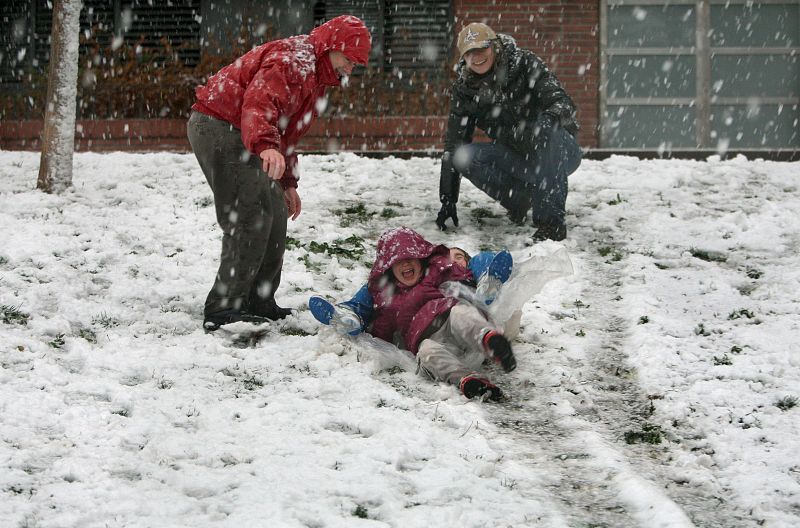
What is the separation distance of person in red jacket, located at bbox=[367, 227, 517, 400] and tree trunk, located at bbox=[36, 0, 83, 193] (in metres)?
4.23

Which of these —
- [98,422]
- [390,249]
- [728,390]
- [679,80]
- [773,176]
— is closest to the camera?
[98,422]

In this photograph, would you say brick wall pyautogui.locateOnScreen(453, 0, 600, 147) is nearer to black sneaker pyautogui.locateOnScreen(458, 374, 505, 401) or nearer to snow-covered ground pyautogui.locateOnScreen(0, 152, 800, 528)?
snow-covered ground pyautogui.locateOnScreen(0, 152, 800, 528)

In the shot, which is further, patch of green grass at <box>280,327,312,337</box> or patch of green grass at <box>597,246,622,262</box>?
patch of green grass at <box>597,246,622,262</box>

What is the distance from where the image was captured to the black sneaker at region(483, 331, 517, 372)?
392 cm

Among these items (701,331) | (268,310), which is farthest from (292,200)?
(701,331)

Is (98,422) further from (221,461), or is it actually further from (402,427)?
(402,427)

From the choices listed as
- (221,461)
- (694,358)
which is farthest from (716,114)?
(221,461)

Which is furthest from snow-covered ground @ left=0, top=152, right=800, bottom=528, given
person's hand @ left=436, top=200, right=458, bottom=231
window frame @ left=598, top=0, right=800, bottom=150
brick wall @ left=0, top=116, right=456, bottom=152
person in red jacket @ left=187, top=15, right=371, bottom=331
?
window frame @ left=598, top=0, right=800, bottom=150

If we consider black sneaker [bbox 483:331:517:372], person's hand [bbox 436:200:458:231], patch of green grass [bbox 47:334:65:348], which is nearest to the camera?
black sneaker [bbox 483:331:517:372]

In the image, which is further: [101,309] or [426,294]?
[101,309]

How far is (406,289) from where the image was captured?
177 inches

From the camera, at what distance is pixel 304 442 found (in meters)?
3.30

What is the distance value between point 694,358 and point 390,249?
171 centimetres

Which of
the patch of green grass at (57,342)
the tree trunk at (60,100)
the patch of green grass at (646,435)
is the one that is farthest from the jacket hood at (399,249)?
the tree trunk at (60,100)
